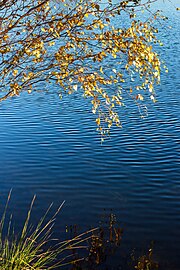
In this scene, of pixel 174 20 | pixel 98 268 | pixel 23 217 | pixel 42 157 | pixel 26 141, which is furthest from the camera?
pixel 174 20

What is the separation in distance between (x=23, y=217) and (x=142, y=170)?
234 inches

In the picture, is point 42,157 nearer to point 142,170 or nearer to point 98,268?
point 142,170

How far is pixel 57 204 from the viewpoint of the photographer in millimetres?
15797

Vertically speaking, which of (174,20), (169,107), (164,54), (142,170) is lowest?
(142,170)

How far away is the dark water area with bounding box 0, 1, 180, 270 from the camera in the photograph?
47.0 ft

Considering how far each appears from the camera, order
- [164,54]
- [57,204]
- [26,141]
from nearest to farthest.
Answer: [57,204], [26,141], [164,54]

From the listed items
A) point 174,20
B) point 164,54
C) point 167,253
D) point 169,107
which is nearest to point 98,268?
point 167,253

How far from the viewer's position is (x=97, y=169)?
61.5 ft

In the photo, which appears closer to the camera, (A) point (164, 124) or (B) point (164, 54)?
(A) point (164, 124)

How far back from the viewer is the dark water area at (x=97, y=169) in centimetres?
1432

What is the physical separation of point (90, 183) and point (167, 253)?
5.73 meters

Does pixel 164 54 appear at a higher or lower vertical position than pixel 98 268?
higher

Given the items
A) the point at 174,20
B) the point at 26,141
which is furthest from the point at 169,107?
the point at 174,20

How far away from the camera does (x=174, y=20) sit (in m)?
74.4
